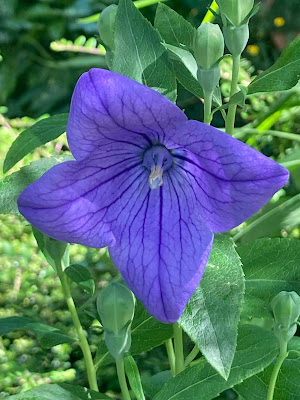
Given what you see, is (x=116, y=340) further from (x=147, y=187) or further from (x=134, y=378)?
(x=147, y=187)

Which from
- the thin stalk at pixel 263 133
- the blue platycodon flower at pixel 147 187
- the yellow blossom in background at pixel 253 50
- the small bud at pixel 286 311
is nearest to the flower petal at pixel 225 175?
the blue platycodon flower at pixel 147 187

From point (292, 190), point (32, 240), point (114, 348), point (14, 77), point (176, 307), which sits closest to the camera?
point (176, 307)

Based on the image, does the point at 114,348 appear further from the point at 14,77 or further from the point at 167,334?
the point at 14,77

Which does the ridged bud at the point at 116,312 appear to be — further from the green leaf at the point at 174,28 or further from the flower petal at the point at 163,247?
the green leaf at the point at 174,28

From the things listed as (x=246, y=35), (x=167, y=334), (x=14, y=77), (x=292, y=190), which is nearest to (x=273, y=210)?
(x=292, y=190)

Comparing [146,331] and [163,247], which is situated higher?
[163,247]

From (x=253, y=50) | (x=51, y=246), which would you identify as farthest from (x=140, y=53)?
(x=253, y=50)
